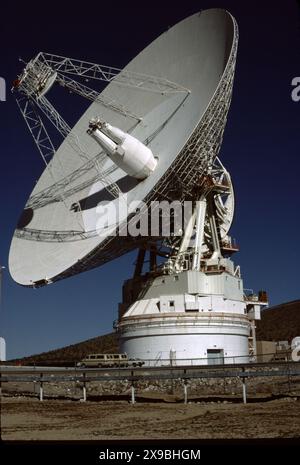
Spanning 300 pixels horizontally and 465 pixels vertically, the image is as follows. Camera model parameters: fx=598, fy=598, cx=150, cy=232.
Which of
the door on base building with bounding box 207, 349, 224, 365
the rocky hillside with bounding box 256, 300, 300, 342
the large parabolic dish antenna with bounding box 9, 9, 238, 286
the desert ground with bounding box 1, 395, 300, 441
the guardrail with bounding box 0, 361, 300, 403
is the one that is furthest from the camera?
the rocky hillside with bounding box 256, 300, 300, 342

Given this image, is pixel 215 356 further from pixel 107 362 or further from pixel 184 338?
pixel 107 362

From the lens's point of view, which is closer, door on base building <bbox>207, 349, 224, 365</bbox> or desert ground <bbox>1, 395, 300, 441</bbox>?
desert ground <bbox>1, 395, 300, 441</bbox>

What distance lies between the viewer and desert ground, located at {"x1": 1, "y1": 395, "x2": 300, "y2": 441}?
11117 millimetres

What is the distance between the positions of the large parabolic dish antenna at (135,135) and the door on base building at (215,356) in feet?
26.2

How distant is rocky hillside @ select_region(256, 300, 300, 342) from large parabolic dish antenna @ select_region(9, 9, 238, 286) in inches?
2846

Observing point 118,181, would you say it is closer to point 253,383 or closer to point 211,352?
point 211,352

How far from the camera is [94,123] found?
31984 mm

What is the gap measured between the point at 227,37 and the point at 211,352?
59.7ft

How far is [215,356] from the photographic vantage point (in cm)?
3628

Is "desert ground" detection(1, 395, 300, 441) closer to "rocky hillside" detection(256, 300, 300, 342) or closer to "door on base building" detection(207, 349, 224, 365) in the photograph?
"door on base building" detection(207, 349, 224, 365)

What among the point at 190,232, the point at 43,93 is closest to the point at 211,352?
the point at 190,232

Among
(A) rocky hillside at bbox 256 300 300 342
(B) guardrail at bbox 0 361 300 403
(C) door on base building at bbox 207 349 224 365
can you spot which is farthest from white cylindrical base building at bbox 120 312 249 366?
(A) rocky hillside at bbox 256 300 300 342

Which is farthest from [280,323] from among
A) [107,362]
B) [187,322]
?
[107,362]

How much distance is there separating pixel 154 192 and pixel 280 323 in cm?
10596
